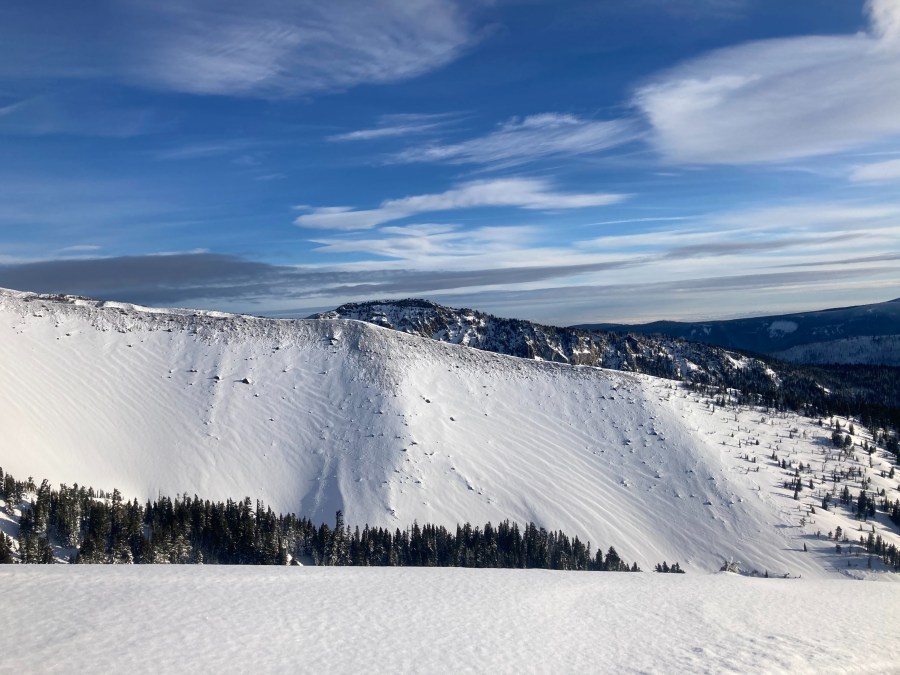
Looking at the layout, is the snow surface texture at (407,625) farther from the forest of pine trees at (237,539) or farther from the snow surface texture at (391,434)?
the snow surface texture at (391,434)

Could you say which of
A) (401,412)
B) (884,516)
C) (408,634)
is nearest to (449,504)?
(401,412)

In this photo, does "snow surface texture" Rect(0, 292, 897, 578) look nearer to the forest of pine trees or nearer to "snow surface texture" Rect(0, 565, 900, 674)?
the forest of pine trees

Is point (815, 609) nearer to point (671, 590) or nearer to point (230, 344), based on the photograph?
point (671, 590)

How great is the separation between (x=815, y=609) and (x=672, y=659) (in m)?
9.54

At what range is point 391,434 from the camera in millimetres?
89188

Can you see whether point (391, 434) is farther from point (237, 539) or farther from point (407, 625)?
point (407, 625)

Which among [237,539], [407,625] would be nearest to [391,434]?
[237,539]

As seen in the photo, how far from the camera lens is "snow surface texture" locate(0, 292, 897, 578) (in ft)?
251

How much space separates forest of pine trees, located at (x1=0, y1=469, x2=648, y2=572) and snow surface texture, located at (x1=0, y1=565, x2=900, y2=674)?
34842 mm

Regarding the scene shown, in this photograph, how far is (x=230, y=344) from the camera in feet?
350

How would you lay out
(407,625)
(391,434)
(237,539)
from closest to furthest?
(407,625), (237,539), (391,434)

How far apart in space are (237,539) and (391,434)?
33.5 metres

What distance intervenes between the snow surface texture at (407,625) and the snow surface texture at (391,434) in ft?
181

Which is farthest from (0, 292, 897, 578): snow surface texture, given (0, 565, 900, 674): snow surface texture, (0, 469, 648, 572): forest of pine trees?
(0, 565, 900, 674): snow surface texture
